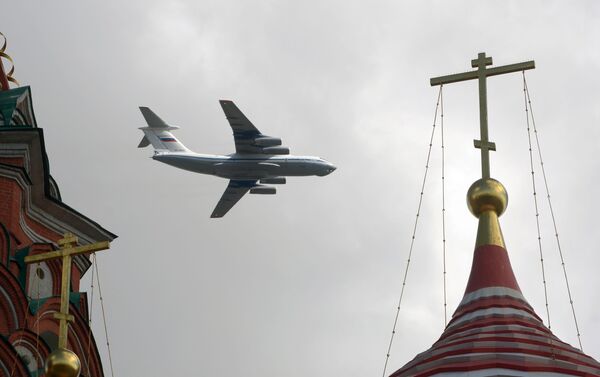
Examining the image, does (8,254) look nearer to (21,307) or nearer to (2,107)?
(21,307)

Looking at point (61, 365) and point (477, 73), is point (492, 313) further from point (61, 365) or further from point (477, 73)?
point (61, 365)

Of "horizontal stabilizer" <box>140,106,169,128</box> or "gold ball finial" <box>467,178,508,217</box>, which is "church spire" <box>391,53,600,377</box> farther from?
"horizontal stabilizer" <box>140,106,169,128</box>

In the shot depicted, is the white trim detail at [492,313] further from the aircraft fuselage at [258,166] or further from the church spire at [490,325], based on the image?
the aircraft fuselage at [258,166]

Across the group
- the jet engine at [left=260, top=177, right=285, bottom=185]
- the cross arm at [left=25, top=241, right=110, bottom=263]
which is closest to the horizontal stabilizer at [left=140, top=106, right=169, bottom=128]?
the jet engine at [left=260, top=177, right=285, bottom=185]

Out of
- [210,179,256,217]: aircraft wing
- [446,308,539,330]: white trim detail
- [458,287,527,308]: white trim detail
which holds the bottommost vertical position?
[446,308,539,330]: white trim detail

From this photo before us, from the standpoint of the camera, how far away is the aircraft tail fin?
232ft

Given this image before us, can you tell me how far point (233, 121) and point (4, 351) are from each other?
1487 inches

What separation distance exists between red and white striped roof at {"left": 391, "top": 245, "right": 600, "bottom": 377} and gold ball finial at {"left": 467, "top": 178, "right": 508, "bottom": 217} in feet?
1.81

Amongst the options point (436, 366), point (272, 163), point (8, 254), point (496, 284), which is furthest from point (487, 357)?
point (272, 163)

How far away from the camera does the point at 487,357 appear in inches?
834

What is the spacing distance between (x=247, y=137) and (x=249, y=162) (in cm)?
112

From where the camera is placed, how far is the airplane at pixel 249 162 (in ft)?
218

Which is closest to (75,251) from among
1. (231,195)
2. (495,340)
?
(495,340)

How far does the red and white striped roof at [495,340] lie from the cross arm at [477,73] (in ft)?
8.61
